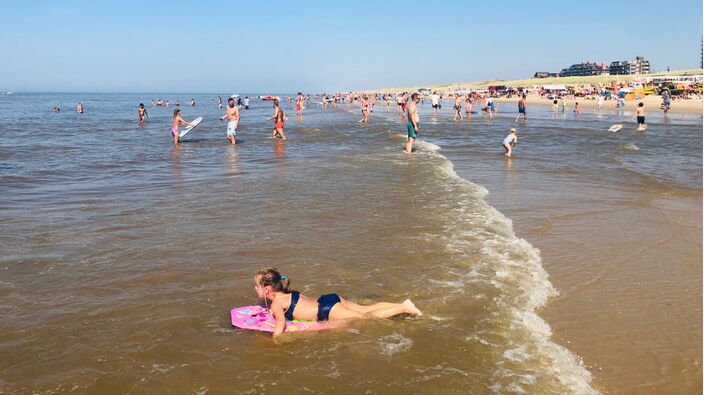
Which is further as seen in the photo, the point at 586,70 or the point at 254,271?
the point at 586,70

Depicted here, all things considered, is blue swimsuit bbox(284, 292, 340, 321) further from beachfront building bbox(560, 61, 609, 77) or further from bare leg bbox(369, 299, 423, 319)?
beachfront building bbox(560, 61, 609, 77)

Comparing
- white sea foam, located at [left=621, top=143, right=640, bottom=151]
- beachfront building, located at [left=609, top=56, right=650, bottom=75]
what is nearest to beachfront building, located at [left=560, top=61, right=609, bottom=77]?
beachfront building, located at [left=609, top=56, right=650, bottom=75]

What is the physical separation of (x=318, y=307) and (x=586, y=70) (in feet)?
516

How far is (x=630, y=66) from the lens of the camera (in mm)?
135125

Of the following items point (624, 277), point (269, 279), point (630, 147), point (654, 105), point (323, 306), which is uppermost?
point (654, 105)

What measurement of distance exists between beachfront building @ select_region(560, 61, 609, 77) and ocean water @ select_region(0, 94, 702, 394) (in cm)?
14551

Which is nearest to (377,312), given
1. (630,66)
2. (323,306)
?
(323,306)

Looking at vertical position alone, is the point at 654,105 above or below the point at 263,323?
above

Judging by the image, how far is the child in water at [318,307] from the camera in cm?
433

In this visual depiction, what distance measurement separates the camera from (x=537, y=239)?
6656 millimetres

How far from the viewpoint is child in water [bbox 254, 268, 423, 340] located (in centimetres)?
433

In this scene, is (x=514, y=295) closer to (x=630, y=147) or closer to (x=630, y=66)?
(x=630, y=147)

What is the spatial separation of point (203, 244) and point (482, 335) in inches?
152

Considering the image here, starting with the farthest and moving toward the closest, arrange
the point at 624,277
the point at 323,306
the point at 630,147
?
the point at 630,147
the point at 624,277
the point at 323,306
